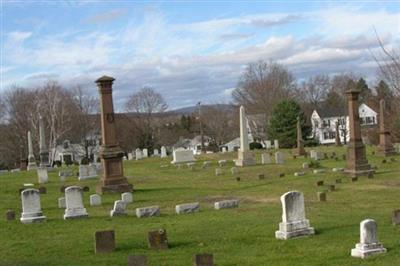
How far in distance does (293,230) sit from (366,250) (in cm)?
189

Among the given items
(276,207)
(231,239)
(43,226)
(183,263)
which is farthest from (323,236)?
(43,226)

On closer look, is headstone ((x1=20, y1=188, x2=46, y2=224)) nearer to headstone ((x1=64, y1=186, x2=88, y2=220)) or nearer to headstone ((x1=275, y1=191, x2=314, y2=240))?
headstone ((x1=64, y1=186, x2=88, y2=220))

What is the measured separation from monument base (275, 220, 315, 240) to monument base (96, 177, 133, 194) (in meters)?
11.0

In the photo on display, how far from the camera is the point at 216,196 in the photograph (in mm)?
18953

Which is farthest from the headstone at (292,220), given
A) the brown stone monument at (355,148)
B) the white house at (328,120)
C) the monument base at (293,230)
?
the white house at (328,120)

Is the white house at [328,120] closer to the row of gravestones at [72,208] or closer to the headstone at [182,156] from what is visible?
the headstone at [182,156]

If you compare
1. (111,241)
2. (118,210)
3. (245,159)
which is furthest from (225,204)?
(245,159)

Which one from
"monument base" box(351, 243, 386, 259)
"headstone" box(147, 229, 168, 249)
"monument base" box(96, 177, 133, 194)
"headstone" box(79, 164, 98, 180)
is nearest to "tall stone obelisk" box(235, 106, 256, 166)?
"headstone" box(79, 164, 98, 180)

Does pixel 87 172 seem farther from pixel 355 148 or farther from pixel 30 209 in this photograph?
pixel 30 209

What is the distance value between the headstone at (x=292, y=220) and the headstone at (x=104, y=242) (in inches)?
122

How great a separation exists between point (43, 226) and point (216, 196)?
693 centimetres

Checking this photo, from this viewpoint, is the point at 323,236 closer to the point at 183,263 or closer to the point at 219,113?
the point at 183,263

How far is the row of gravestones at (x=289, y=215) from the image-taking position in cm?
916

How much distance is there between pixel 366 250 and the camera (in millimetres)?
9070
